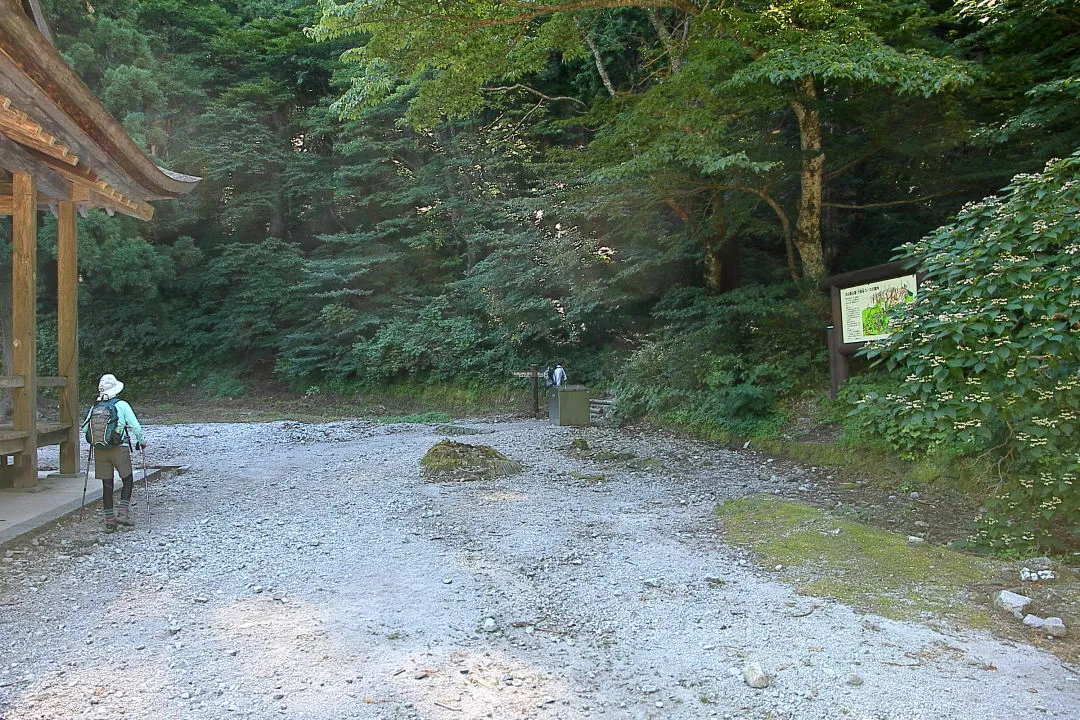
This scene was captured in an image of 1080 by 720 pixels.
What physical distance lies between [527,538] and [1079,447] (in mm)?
3697

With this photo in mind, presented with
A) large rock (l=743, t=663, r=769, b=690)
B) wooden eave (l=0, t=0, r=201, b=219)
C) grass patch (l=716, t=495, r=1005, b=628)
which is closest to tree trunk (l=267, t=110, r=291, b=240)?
wooden eave (l=0, t=0, r=201, b=219)

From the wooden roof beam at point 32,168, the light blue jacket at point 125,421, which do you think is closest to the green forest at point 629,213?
the wooden roof beam at point 32,168

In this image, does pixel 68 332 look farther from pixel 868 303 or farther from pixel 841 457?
pixel 868 303

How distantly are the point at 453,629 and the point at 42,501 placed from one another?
193 inches

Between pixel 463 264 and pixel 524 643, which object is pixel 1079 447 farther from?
pixel 463 264

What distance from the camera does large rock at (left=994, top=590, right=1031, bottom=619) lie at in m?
3.67

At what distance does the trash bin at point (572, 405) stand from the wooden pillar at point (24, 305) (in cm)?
862

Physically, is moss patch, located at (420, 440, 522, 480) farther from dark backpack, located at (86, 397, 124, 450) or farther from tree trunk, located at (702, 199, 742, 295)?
tree trunk, located at (702, 199, 742, 295)

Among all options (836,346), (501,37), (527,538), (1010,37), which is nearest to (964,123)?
(1010,37)

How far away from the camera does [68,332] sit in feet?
25.4

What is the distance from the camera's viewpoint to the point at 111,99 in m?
20.6

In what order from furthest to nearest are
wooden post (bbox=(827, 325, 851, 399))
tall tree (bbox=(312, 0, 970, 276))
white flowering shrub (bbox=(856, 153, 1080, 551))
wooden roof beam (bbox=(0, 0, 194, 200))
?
wooden post (bbox=(827, 325, 851, 399)), tall tree (bbox=(312, 0, 970, 276)), wooden roof beam (bbox=(0, 0, 194, 200)), white flowering shrub (bbox=(856, 153, 1080, 551))

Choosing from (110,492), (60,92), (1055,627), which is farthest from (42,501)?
(1055,627)

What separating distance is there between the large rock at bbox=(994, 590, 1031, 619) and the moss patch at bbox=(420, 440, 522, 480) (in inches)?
211
